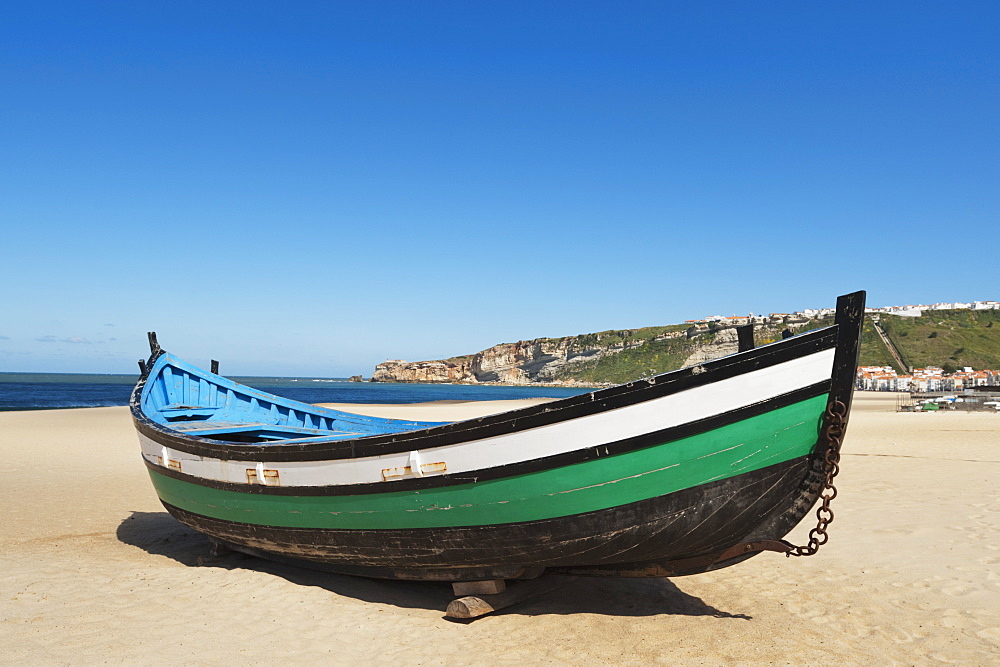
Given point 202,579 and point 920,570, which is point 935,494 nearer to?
point 920,570

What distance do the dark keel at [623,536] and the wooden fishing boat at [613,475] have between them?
0.4 inches

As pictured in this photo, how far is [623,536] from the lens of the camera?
13.8ft

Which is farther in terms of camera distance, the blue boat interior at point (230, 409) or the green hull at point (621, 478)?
the blue boat interior at point (230, 409)

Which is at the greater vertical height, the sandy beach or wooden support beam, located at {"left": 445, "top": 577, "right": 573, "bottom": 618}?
wooden support beam, located at {"left": 445, "top": 577, "right": 573, "bottom": 618}

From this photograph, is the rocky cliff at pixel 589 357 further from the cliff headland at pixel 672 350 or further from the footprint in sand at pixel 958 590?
the footprint in sand at pixel 958 590

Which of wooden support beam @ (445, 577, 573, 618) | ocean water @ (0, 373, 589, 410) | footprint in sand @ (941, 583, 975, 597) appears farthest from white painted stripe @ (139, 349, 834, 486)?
ocean water @ (0, 373, 589, 410)

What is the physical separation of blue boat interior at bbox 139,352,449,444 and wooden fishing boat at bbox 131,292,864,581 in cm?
327

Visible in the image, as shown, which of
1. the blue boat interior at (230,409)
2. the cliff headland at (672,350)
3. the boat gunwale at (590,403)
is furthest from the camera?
the cliff headland at (672,350)

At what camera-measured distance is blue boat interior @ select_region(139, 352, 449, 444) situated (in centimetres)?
825

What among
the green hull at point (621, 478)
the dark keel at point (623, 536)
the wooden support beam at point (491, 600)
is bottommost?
the wooden support beam at point (491, 600)

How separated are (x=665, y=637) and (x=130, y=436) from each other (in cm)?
2078

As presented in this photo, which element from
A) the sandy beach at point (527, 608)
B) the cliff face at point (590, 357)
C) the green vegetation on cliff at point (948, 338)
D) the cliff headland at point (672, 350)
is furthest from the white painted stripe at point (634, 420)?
the cliff face at point (590, 357)

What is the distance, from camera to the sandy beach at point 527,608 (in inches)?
166

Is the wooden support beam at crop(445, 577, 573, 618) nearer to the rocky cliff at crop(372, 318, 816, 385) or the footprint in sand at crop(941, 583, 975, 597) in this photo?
the footprint in sand at crop(941, 583, 975, 597)
